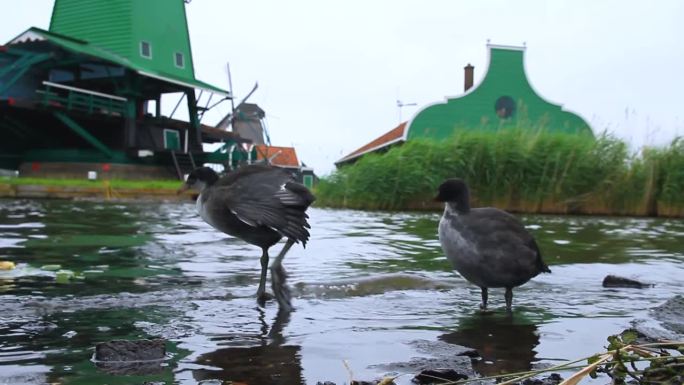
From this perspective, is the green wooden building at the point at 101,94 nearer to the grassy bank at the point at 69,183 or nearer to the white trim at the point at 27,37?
the white trim at the point at 27,37

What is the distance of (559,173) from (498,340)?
14011mm

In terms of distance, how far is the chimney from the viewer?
123 feet

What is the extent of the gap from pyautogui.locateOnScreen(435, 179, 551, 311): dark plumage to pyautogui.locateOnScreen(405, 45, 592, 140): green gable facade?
2732 centimetres

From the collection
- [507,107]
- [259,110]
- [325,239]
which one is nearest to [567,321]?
[325,239]

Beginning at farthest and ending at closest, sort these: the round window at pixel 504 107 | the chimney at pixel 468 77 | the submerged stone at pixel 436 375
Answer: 1. the chimney at pixel 468 77
2. the round window at pixel 504 107
3. the submerged stone at pixel 436 375

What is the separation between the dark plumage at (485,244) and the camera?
454cm

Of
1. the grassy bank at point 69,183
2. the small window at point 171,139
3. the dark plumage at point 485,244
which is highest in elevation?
the small window at point 171,139

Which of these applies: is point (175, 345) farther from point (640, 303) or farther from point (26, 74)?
point (26, 74)

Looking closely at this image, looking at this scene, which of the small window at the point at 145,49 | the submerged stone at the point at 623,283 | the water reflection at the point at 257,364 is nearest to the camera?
the water reflection at the point at 257,364

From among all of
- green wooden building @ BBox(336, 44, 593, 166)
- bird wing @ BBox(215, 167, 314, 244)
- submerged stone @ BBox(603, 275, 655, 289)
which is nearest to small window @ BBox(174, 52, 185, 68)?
green wooden building @ BBox(336, 44, 593, 166)

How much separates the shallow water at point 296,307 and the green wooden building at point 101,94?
23440 mm

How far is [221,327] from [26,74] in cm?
3294

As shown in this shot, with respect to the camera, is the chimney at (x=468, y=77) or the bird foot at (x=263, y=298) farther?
the chimney at (x=468, y=77)

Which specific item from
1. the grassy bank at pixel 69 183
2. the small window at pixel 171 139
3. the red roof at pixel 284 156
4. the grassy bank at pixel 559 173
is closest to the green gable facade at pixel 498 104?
the grassy bank at pixel 69 183
